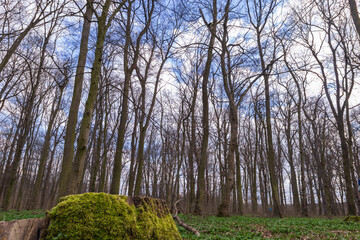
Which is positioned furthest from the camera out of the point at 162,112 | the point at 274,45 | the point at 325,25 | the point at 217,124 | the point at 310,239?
the point at 162,112

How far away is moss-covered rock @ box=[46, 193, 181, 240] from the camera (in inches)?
77.2

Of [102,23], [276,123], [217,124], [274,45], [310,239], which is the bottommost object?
[310,239]

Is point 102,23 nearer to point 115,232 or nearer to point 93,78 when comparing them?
point 93,78

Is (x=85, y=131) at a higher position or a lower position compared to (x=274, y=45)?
lower

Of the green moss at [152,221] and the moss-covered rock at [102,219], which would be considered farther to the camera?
the green moss at [152,221]

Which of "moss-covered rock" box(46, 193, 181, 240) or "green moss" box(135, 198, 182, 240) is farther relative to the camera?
"green moss" box(135, 198, 182, 240)

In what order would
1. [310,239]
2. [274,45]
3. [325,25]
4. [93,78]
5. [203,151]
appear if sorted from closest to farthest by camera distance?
[310,239]
[93,78]
[203,151]
[325,25]
[274,45]

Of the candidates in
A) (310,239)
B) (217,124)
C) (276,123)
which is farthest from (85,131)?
(276,123)

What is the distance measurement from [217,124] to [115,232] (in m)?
19.0

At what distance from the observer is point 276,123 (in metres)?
26.2

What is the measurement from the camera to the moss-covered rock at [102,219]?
1961 mm

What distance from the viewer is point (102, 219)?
2.12 m

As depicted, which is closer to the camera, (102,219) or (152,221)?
(102,219)

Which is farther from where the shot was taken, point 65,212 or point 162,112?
point 162,112
